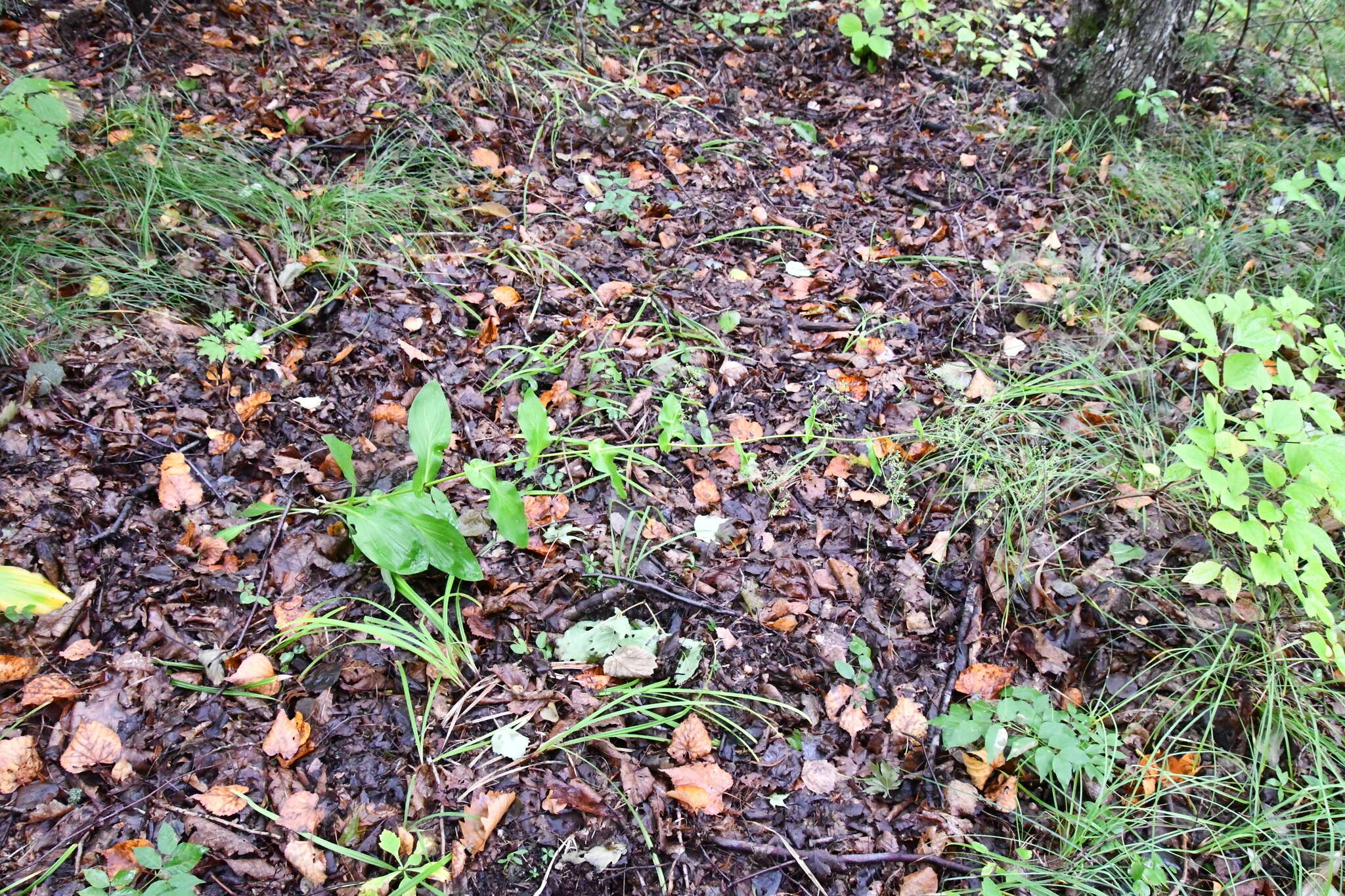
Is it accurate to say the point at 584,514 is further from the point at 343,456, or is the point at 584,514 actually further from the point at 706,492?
the point at 343,456

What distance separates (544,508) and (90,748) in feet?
4.04

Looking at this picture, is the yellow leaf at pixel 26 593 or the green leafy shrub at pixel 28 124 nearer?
the yellow leaf at pixel 26 593

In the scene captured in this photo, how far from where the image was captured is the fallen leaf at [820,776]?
193cm

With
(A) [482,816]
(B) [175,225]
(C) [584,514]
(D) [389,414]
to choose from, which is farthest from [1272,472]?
(B) [175,225]

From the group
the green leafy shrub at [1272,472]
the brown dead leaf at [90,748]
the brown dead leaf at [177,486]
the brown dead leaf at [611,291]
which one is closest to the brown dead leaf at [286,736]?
the brown dead leaf at [90,748]

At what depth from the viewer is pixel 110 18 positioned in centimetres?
359

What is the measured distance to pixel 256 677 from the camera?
1909 millimetres

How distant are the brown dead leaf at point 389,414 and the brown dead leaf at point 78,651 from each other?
3.25 feet

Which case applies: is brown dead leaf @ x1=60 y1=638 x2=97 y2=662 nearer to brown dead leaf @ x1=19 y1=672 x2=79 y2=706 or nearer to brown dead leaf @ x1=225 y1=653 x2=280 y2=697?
brown dead leaf @ x1=19 y1=672 x2=79 y2=706

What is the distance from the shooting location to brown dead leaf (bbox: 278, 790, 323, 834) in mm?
1704

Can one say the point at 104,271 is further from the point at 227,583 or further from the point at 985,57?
the point at 985,57

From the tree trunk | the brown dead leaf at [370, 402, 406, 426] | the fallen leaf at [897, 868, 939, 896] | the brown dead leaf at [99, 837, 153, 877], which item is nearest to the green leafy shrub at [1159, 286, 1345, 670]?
the fallen leaf at [897, 868, 939, 896]

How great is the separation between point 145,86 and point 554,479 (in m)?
2.58

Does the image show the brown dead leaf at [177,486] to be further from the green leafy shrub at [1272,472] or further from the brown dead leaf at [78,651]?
the green leafy shrub at [1272,472]
